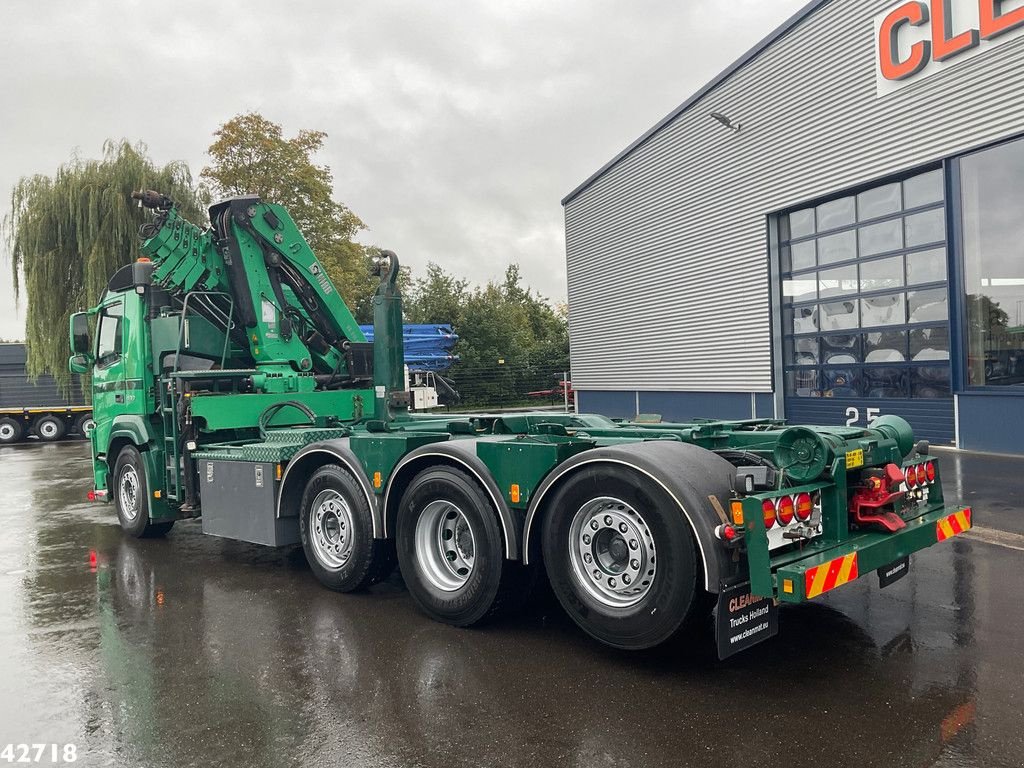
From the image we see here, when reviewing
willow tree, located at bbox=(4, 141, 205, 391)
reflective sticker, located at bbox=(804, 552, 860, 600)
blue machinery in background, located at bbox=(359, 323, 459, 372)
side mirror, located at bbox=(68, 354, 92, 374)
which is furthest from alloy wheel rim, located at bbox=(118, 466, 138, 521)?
blue machinery in background, located at bbox=(359, 323, 459, 372)

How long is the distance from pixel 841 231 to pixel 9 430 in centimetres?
2743

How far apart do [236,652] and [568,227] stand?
22.8 metres

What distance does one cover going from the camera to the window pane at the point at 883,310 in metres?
15.2

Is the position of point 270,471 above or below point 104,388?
below

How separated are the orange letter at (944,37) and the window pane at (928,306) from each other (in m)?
3.96

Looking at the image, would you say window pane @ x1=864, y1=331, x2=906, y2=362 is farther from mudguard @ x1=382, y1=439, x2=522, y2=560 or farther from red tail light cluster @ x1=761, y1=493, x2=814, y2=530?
mudguard @ x1=382, y1=439, x2=522, y2=560

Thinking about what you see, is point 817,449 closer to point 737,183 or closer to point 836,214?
point 836,214

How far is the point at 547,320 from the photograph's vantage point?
53.0 meters

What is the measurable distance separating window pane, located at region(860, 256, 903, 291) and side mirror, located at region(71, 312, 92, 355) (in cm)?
1355

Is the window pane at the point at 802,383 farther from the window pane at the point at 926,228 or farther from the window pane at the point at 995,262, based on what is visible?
the window pane at the point at 995,262

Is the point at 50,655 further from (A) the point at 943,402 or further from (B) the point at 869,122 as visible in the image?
(B) the point at 869,122

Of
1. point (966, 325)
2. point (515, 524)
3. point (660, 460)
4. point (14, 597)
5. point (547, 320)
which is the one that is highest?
point (547, 320)

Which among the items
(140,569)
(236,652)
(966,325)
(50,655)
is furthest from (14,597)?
(966,325)

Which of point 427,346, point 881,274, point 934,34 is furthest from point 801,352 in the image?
point 427,346
